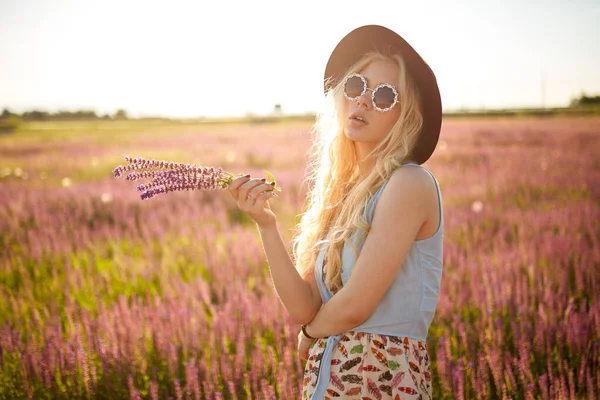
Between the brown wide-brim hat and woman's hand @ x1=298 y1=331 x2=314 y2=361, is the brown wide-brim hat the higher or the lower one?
the higher one

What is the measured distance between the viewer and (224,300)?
3.71 metres

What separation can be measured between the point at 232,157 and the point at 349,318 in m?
12.4

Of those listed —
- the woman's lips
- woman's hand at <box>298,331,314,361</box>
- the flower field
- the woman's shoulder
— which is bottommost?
the flower field

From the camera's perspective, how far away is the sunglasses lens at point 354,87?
5.86 feet

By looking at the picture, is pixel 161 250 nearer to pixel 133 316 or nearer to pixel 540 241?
pixel 133 316

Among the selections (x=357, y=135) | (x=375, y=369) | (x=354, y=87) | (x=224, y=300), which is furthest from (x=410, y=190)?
(x=224, y=300)

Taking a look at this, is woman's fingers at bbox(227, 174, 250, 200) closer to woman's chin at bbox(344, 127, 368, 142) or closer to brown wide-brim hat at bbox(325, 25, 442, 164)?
woman's chin at bbox(344, 127, 368, 142)

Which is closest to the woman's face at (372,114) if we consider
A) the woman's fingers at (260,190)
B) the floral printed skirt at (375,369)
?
the woman's fingers at (260,190)

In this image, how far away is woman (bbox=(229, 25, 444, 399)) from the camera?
156 cm

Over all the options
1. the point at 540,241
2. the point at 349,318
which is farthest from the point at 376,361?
the point at 540,241

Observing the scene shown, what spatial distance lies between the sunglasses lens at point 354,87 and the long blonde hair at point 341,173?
92 millimetres

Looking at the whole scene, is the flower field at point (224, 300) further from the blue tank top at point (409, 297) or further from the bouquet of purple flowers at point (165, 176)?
the bouquet of purple flowers at point (165, 176)

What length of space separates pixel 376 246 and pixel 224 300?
95.6 inches

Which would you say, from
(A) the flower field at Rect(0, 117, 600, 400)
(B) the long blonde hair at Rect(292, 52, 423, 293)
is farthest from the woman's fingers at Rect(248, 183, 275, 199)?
(A) the flower field at Rect(0, 117, 600, 400)
